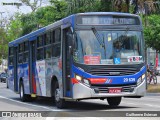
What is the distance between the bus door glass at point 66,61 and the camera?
16766 mm

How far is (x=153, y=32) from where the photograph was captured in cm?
3167

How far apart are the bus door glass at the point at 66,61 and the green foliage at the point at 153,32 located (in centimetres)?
1481

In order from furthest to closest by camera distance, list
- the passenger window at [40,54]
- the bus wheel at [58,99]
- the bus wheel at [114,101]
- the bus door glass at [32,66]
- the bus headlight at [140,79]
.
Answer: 1. the bus door glass at [32,66]
2. the passenger window at [40,54]
3. the bus wheel at [114,101]
4. the bus wheel at [58,99]
5. the bus headlight at [140,79]

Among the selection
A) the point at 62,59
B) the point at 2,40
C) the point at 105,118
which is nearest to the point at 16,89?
the point at 62,59

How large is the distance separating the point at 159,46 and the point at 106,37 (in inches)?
618

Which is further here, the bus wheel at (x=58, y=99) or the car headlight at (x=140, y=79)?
the bus wheel at (x=58, y=99)

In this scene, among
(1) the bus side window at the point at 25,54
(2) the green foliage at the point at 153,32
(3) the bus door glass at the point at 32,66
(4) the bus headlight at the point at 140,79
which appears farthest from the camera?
(2) the green foliage at the point at 153,32

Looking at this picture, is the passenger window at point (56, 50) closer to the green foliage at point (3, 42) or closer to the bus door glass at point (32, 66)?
the bus door glass at point (32, 66)

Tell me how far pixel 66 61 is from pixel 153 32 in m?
15.6

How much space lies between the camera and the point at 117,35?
16.7 meters

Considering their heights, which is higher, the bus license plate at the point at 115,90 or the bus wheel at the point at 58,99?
the bus license plate at the point at 115,90

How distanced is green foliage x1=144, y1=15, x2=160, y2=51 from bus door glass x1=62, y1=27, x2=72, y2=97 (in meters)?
14.8

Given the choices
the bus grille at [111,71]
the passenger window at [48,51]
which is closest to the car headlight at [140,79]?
the bus grille at [111,71]

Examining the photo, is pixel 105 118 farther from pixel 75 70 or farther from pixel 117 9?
pixel 117 9
